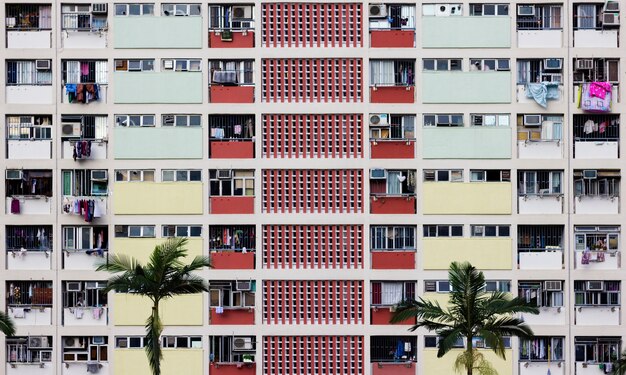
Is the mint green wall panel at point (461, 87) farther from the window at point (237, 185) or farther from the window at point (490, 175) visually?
the window at point (237, 185)

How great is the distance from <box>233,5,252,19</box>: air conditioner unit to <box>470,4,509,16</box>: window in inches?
Answer: 267

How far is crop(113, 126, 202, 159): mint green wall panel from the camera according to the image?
2906cm

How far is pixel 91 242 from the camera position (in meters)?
29.2

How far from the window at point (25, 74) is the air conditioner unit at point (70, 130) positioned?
56.5 inches

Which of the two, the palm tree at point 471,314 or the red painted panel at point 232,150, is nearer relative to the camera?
the palm tree at point 471,314

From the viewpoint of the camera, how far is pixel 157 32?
95.8ft

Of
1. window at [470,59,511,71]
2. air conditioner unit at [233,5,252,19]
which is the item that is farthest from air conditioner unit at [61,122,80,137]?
window at [470,59,511,71]

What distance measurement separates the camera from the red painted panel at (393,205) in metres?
29.1

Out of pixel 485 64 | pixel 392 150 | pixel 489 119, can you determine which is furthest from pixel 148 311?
pixel 485 64

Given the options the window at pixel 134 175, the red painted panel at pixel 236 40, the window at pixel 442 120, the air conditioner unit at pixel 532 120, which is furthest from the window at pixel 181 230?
the air conditioner unit at pixel 532 120

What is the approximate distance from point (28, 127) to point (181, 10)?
5.85 m

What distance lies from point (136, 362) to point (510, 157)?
1287cm

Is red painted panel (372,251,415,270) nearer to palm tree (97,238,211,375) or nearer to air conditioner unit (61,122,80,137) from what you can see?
palm tree (97,238,211,375)

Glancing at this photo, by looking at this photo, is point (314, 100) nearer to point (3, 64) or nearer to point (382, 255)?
point (382, 255)
